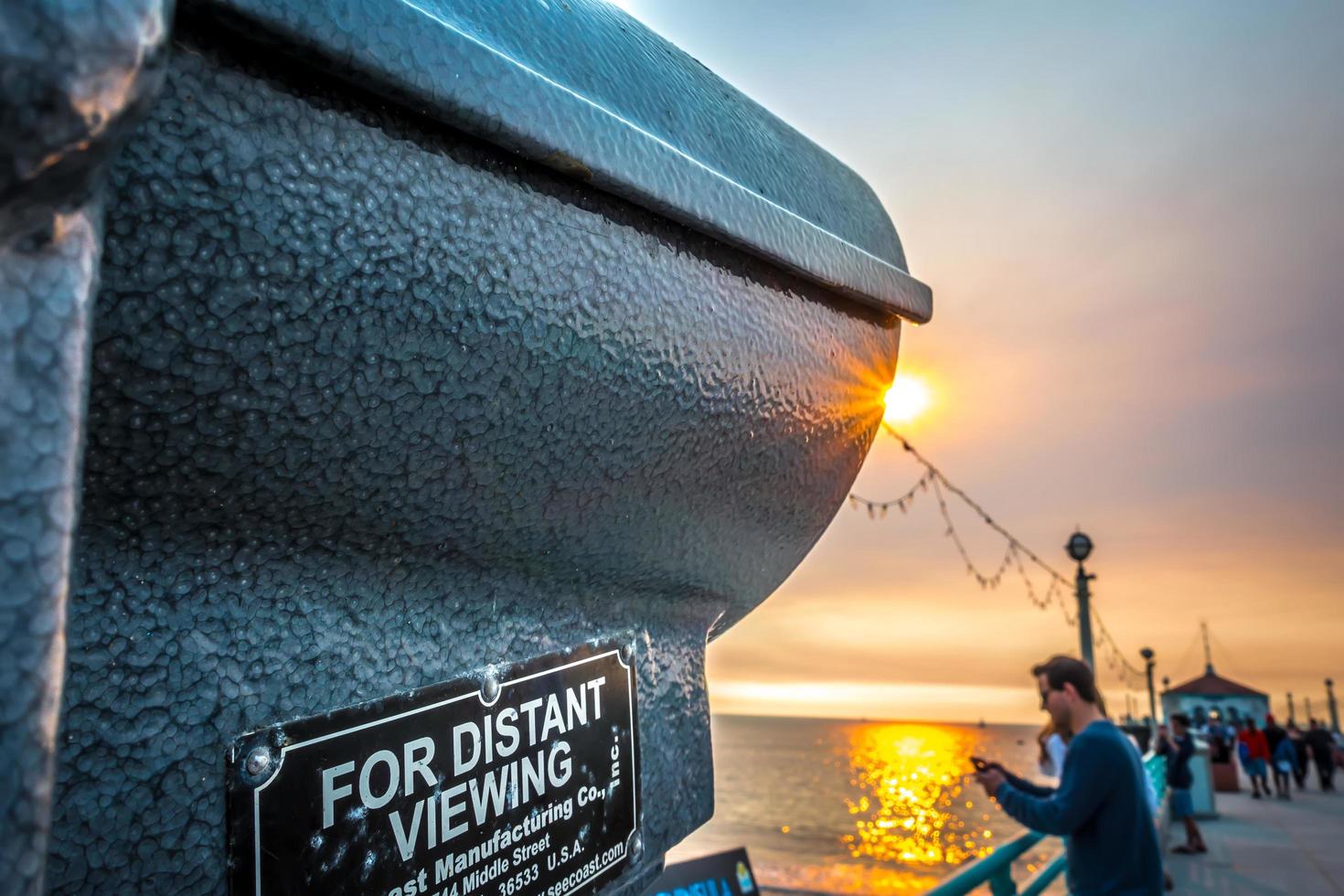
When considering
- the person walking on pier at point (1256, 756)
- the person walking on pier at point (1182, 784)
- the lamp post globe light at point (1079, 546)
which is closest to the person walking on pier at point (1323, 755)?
the person walking on pier at point (1256, 756)

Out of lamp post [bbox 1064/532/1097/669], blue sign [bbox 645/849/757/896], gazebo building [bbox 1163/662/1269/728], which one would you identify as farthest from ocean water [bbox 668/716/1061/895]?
gazebo building [bbox 1163/662/1269/728]

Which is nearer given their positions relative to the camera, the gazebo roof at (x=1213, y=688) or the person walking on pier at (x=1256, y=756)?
the person walking on pier at (x=1256, y=756)

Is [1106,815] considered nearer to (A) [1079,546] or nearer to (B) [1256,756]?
(A) [1079,546]

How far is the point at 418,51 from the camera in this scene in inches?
22.0

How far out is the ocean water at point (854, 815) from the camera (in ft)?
70.0

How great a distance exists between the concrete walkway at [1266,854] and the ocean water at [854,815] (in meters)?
2.77

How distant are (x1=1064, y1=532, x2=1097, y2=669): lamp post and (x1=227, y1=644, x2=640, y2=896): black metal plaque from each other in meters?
14.1

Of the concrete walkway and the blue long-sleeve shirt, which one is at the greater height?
the blue long-sleeve shirt

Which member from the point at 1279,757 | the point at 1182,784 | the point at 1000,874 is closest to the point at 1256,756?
the point at 1279,757

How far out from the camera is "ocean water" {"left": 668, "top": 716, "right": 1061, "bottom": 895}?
21.3 metres

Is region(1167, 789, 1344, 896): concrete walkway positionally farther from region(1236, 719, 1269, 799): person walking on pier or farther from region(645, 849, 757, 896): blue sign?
region(645, 849, 757, 896): blue sign

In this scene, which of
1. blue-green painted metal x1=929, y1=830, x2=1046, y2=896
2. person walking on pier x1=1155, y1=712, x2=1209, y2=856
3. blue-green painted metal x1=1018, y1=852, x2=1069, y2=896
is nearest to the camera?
blue-green painted metal x1=929, y1=830, x2=1046, y2=896

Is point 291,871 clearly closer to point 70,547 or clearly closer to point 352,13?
point 70,547

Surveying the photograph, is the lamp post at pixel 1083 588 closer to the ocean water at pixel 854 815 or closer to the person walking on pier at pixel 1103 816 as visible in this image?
the ocean water at pixel 854 815
